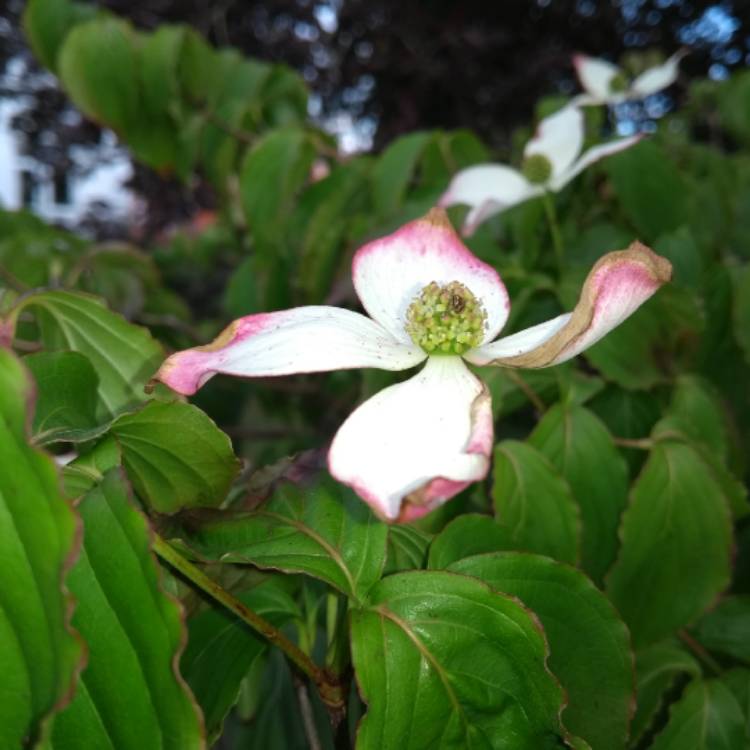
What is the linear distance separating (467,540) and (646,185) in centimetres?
54

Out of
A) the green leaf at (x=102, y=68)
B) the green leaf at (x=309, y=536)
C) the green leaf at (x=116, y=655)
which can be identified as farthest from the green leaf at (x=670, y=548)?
the green leaf at (x=102, y=68)

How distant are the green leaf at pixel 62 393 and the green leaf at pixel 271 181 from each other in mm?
551

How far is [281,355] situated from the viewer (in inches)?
14.3

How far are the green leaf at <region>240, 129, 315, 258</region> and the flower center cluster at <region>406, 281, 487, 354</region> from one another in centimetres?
56

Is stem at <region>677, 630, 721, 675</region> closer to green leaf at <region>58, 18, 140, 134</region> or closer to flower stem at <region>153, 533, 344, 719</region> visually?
flower stem at <region>153, 533, 344, 719</region>

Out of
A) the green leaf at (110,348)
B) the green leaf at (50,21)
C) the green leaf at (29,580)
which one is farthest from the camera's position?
the green leaf at (50,21)

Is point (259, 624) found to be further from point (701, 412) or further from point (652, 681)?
point (701, 412)

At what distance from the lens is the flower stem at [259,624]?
0.35m

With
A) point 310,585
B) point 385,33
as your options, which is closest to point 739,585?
point 310,585

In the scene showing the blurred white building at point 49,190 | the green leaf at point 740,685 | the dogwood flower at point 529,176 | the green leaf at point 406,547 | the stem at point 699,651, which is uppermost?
the dogwood flower at point 529,176

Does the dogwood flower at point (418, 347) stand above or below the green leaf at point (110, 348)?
above

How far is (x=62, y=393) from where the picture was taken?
409 millimetres

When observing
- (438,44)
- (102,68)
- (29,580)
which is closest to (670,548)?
(29,580)

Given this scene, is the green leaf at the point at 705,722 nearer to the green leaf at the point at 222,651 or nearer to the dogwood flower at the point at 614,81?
the green leaf at the point at 222,651
